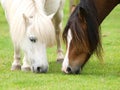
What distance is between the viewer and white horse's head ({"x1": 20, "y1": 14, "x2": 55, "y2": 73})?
7820 millimetres

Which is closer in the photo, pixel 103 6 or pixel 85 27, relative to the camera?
pixel 85 27

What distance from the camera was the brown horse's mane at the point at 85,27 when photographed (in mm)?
7594

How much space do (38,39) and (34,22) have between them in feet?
1.00

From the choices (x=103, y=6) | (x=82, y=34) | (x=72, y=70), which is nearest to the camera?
(x=82, y=34)

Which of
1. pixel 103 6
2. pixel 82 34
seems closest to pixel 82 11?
pixel 82 34

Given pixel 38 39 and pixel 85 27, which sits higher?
pixel 85 27

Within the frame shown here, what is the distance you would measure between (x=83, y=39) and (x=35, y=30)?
86 cm

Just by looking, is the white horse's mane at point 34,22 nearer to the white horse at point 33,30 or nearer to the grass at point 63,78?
the white horse at point 33,30

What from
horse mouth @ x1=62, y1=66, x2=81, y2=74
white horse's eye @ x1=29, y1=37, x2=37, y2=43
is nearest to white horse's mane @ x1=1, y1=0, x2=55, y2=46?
white horse's eye @ x1=29, y1=37, x2=37, y2=43

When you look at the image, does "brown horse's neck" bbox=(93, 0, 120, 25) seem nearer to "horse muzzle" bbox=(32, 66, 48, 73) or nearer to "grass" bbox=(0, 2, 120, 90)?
"grass" bbox=(0, 2, 120, 90)

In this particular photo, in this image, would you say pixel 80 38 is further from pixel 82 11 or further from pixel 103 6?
pixel 103 6

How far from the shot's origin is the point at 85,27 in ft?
25.2

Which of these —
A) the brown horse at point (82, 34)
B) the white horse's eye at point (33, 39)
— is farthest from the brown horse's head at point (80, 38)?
the white horse's eye at point (33, 39)

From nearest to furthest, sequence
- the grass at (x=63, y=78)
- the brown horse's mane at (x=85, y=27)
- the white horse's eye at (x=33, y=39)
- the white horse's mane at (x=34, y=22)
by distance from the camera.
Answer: the grass at (x=63, y=78) → the brown horse's mane at (x=85, y=27) → the white horse's mane at (x=34, y=22) → the white horse's eye at (x=33, y=39)
